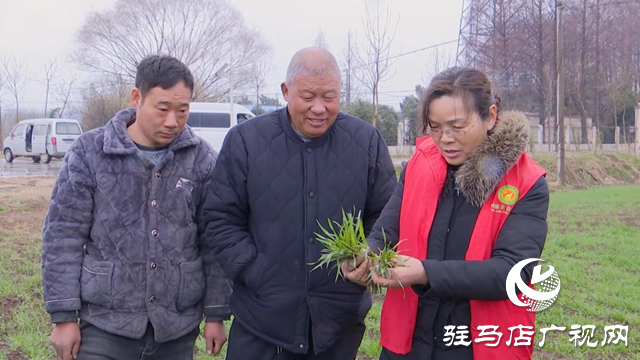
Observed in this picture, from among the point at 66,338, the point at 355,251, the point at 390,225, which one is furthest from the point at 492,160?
the point at 66,338

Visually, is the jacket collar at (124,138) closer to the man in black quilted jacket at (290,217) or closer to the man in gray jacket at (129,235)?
the man in gray jacket at (129,235)

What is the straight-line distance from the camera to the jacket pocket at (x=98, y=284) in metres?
2.35

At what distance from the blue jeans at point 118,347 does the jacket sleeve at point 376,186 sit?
0.97 m

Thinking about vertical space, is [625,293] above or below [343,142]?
below

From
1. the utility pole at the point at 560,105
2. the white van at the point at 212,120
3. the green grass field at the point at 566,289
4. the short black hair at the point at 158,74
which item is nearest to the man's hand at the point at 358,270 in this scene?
the short black hair at the point at 158,74

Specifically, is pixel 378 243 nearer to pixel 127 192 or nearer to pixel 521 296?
pixel 521 296

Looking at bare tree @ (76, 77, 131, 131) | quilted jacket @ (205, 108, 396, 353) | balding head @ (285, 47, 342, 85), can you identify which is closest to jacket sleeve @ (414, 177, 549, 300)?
quilted jacket @ (205, 108, 396, 353)

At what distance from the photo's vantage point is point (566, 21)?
36625 millimetres

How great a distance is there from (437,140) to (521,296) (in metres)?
0.60

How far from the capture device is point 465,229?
2.03m

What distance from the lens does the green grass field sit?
3.96m

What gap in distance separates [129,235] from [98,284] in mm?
223

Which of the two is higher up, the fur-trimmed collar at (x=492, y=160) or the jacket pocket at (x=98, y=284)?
the fur-trimmed collar at (x=492, y=160)

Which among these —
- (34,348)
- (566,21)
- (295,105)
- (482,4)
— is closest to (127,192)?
(295,105)
